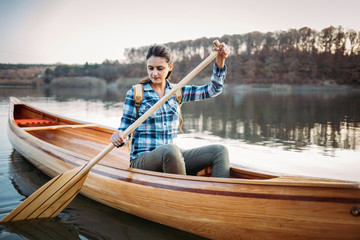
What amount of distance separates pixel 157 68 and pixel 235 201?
1361 mm

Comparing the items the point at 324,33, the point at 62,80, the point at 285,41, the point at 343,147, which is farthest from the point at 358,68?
the point at 62,80

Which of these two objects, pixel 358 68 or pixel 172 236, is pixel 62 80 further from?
pixel 172 236

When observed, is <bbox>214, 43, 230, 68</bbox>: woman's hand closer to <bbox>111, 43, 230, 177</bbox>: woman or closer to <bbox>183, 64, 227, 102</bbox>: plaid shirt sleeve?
<bbox>111, 43, 230, 177</bbox>: woman

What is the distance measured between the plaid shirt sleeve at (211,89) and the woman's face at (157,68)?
400 millimetres

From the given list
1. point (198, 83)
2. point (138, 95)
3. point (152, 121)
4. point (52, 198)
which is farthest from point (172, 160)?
point (198, 83)

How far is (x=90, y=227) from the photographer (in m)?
2.90

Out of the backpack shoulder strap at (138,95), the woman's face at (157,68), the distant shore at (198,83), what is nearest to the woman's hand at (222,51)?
the woman's face at (157,68)

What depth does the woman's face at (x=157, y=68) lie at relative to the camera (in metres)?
2.63

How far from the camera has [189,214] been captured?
2.45 metres

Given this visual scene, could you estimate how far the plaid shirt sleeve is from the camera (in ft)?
9.44

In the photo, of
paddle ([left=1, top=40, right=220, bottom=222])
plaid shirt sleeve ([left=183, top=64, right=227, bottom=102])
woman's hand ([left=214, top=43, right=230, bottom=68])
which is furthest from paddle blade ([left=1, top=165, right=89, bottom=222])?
woman's hand ([left=214, top=43, right=230, bottom=68])

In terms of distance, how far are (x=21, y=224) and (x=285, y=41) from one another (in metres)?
49.6

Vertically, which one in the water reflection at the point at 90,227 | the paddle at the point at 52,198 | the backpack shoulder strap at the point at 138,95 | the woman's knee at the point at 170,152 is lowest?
the water reflection at the point at 90,227

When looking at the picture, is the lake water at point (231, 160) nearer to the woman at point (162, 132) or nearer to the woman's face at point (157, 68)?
the woman at point (162, 132)
